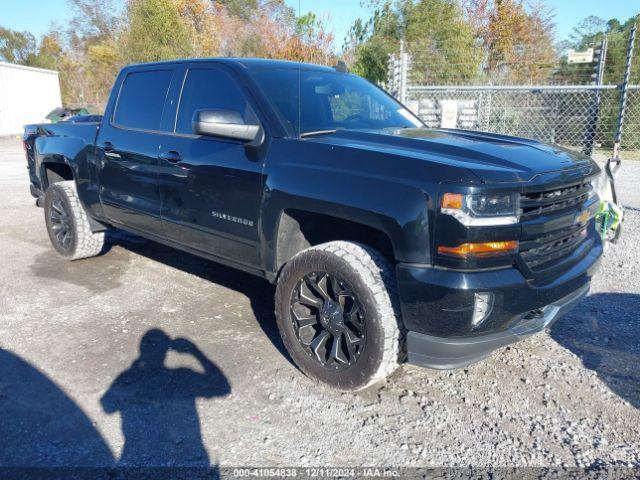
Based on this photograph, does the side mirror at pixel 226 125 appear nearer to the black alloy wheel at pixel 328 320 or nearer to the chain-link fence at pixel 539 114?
the black alloy wheel at pixel 328 320

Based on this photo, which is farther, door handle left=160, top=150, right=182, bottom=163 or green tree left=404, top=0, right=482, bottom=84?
green tree left=404, top=0, right=482, bottom=84

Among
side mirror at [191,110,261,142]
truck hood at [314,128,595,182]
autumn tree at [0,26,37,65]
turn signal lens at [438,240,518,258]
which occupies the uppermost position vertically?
autumn tree at [0,26,37,65]

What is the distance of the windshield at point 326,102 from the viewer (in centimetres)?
344

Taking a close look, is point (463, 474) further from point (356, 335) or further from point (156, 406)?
point (156, 406)

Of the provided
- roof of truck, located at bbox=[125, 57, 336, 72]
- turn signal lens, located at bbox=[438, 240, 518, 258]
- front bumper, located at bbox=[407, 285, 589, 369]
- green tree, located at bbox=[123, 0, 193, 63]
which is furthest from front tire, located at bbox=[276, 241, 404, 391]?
green tree, located at bbox=[123, 0, 193, 63]

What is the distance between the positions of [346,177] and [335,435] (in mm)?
1334

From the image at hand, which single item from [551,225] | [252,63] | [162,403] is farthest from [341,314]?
[252,63]

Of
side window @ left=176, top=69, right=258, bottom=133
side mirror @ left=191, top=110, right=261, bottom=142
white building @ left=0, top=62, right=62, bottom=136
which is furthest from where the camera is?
white building @ left=0, top=62, right=62, bottom=136

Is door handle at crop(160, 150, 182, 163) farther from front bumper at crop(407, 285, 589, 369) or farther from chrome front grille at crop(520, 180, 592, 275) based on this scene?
chrome front grille at crop(520, 180, 592, 275)

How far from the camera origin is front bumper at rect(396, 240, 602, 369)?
2.51m

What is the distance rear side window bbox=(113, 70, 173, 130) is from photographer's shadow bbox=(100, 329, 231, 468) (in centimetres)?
178

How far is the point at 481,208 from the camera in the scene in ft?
8.16

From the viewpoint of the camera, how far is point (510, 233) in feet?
8.34

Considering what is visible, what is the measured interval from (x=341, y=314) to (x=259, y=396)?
667 millimetres
